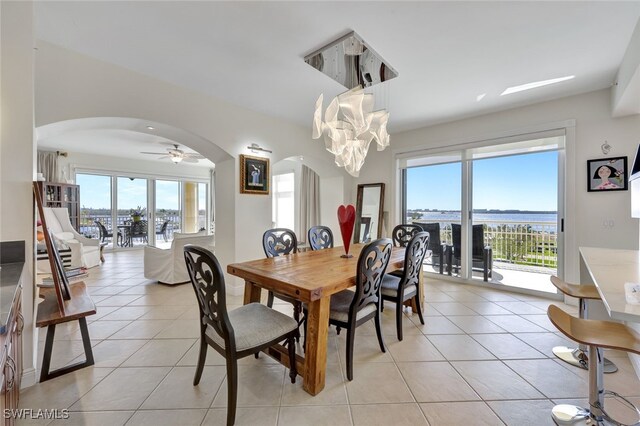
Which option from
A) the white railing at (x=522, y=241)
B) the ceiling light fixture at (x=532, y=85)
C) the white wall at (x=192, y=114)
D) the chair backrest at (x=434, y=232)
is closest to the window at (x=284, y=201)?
the white wall at (x=192, y=114)

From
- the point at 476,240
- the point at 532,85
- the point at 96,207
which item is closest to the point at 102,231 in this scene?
the point at 96,207

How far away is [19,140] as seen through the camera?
1.70 metres

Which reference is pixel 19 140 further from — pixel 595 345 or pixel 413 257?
pixel 595 345

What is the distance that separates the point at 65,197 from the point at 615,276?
29.2 feet

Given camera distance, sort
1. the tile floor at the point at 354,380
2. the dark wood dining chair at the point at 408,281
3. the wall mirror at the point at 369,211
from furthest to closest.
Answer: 1. the wall mirror at the point at 369,211
2. the dark wood dining chair at the point at 408,281
3. the tile floor at the point at 354,380

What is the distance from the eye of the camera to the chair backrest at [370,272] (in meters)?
1.84

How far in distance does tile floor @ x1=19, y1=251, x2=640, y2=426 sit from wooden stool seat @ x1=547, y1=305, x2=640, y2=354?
2.04 feet

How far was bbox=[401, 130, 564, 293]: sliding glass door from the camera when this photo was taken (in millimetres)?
3627

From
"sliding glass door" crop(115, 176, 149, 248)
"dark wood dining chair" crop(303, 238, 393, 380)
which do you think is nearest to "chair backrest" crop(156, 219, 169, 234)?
"sliding glass door" crop(115, 176, 149, 248)

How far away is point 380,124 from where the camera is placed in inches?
101

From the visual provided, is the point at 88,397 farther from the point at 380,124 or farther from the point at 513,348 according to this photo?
the point at 513,348

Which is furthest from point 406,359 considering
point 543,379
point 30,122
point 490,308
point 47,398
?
point 30,122

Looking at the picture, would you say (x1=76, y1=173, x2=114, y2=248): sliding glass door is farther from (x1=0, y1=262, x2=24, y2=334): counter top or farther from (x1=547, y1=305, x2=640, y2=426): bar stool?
(x1=547, y1=305, x2=640, y2=426): bar stool

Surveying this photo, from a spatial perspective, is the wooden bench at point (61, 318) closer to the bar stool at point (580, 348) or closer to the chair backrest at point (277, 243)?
the chair backrest at point (277, 243)
